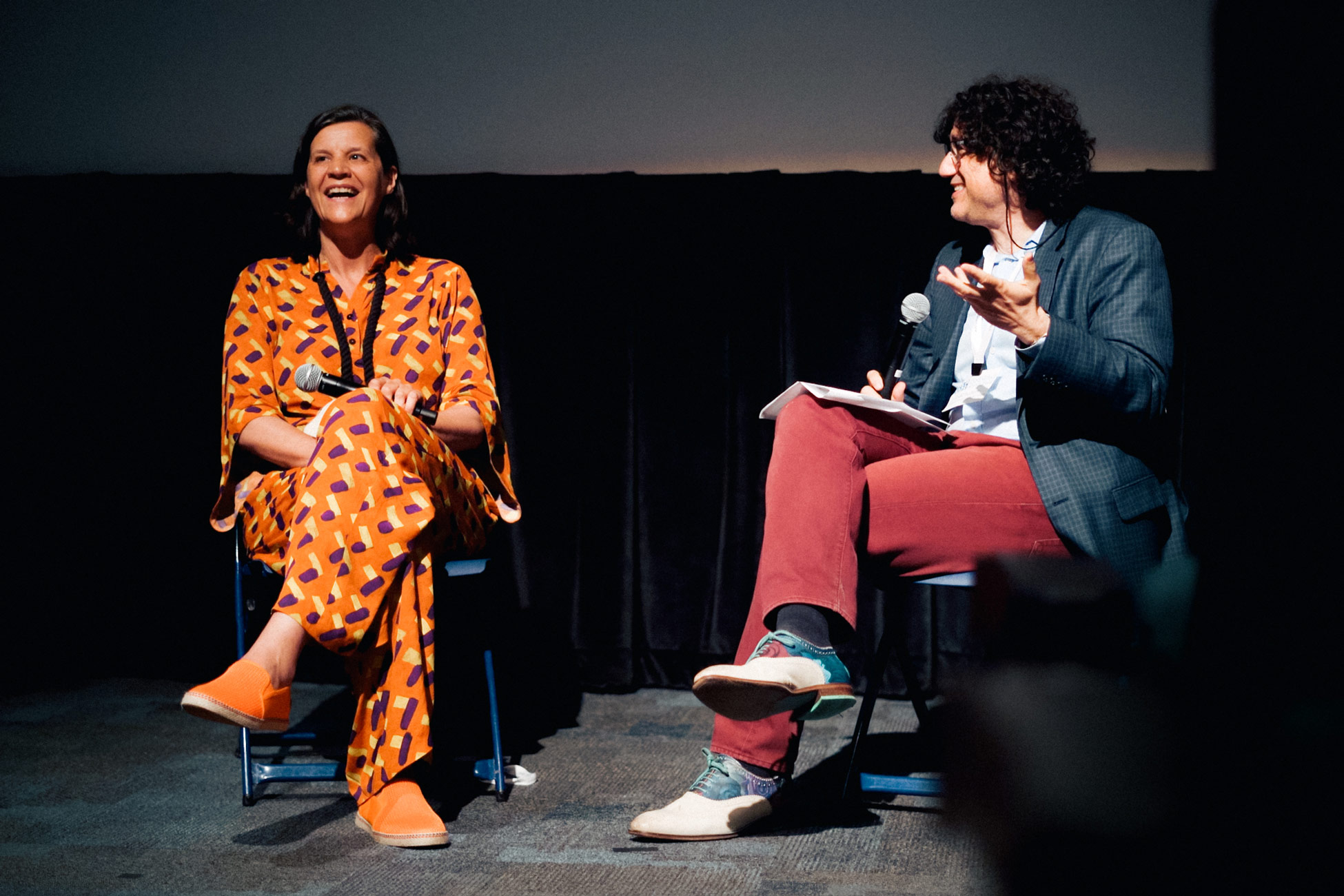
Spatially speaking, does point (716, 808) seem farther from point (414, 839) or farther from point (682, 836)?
point (414, 839)

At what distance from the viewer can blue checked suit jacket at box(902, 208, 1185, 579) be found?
1.48 meters

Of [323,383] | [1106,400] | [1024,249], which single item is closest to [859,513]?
[1106,400]

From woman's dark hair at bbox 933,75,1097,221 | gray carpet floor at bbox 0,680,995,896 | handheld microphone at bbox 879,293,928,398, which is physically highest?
woman's dark hair at bbox 933,75,1097,221

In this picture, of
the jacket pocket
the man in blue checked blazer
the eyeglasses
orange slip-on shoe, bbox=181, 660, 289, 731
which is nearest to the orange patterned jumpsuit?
orange slip-on shoe, bbox=181, 660, 289, 731

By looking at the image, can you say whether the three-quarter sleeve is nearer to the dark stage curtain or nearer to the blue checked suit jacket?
the dark stage curtain

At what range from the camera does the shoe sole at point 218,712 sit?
1.42m

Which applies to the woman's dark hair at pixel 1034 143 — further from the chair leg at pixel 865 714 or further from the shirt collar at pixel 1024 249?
the chair leg at pixel 865 714

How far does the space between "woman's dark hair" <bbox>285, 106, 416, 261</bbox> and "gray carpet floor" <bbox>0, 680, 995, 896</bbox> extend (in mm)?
1089

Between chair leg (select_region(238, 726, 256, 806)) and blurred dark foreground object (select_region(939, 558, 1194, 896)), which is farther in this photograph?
chair leg (select_region(238, 726, 256, 806))

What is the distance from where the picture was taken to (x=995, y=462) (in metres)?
1.64

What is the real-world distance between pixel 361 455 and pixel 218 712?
442mm

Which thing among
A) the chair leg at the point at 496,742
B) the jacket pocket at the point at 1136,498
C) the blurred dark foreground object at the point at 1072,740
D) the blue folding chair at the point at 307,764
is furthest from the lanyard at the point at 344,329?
the blurred dark foreground object at the point at 1072,740

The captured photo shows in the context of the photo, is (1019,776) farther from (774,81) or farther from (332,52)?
(332,52)

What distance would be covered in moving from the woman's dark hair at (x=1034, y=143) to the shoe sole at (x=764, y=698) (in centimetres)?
93
